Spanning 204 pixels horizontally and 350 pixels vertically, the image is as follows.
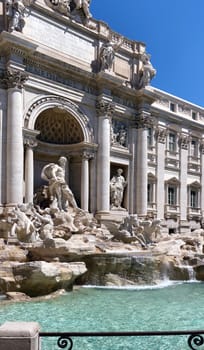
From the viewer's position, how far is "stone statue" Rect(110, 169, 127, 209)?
23906 millimetres

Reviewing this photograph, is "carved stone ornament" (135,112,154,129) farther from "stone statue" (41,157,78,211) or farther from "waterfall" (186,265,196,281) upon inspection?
"waterfall" (186,265,196,281)

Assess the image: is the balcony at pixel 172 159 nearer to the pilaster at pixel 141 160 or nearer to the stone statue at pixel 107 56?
the pilaster at pixel 141 160

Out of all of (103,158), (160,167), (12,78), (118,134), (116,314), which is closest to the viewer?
(116,314)

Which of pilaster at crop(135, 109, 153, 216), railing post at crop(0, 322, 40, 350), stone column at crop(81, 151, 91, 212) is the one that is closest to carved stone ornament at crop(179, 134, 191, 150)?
pilaster at crop(135, 109, 153, 216)

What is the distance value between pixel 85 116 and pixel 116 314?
1553 cm

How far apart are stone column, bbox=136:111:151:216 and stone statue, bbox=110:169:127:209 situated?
3.90 ft

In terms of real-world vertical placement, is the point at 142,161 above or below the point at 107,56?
below

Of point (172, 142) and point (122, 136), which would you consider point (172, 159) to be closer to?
point (172, 142)

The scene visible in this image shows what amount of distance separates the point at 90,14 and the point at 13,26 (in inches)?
255

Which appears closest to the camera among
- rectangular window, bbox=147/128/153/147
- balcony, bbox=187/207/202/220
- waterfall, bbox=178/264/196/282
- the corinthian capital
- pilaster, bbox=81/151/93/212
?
waterfall, bbox=178/264/196/282

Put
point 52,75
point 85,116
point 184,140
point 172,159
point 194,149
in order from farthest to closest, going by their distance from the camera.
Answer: point 194,149 → point 184,140 → point 172,159 → point 85,116 → point 52,75

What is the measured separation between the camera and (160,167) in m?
28.0

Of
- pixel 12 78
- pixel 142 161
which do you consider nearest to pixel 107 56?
pixel 12 78

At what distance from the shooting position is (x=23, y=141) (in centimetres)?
1936
